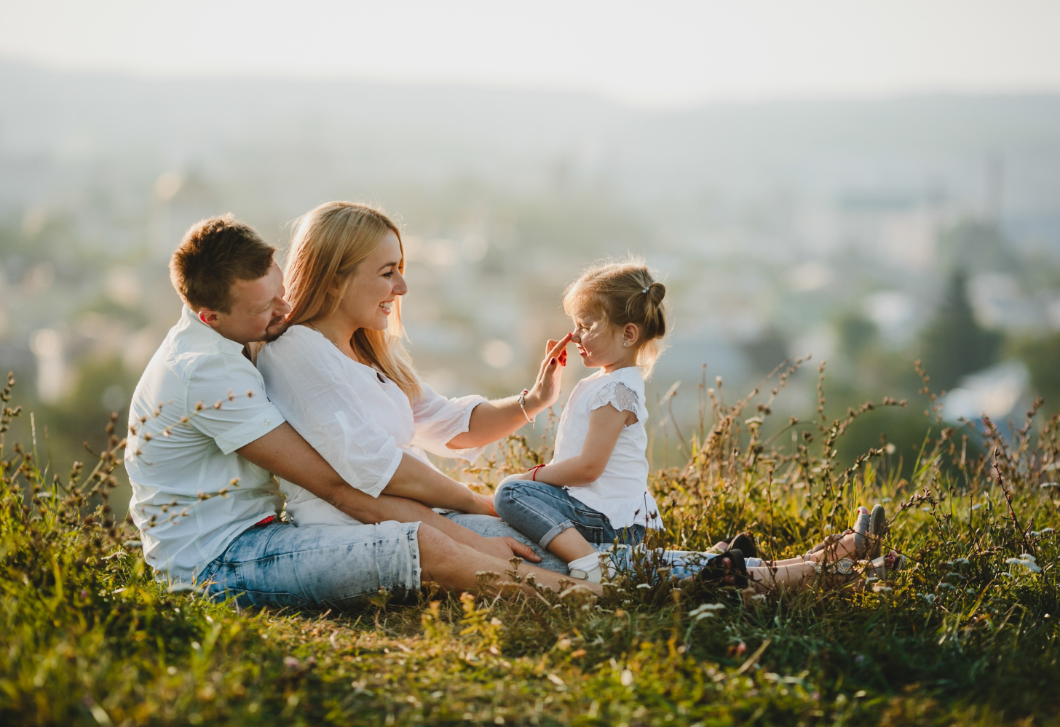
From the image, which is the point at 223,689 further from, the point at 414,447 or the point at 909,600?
the point at 909,600

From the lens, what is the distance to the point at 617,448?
10.1 feet

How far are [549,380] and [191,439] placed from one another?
1.36 metres

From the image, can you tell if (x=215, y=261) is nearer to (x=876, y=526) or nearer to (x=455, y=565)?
(x=455, y=565)

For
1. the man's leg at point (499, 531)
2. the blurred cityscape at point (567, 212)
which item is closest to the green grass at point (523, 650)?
the man's leg at point (499, 531)

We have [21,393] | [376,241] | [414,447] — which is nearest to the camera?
[376,241]

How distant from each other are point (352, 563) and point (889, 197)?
124023mm

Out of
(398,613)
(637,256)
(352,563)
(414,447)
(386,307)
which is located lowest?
(398,613)

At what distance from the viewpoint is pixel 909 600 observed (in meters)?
2.72

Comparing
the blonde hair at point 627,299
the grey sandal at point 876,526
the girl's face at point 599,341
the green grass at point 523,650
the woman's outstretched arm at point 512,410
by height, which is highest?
the blonde hair at point 627,299

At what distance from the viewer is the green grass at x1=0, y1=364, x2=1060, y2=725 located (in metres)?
1.90

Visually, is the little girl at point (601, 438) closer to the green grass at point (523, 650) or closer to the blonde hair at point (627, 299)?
the blonde hair at point (627, 299)

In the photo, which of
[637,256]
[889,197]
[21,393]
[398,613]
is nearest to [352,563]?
[398,613]

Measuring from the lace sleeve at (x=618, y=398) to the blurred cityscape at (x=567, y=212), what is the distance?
4452 centimetres

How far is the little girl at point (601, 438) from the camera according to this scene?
116 inches
